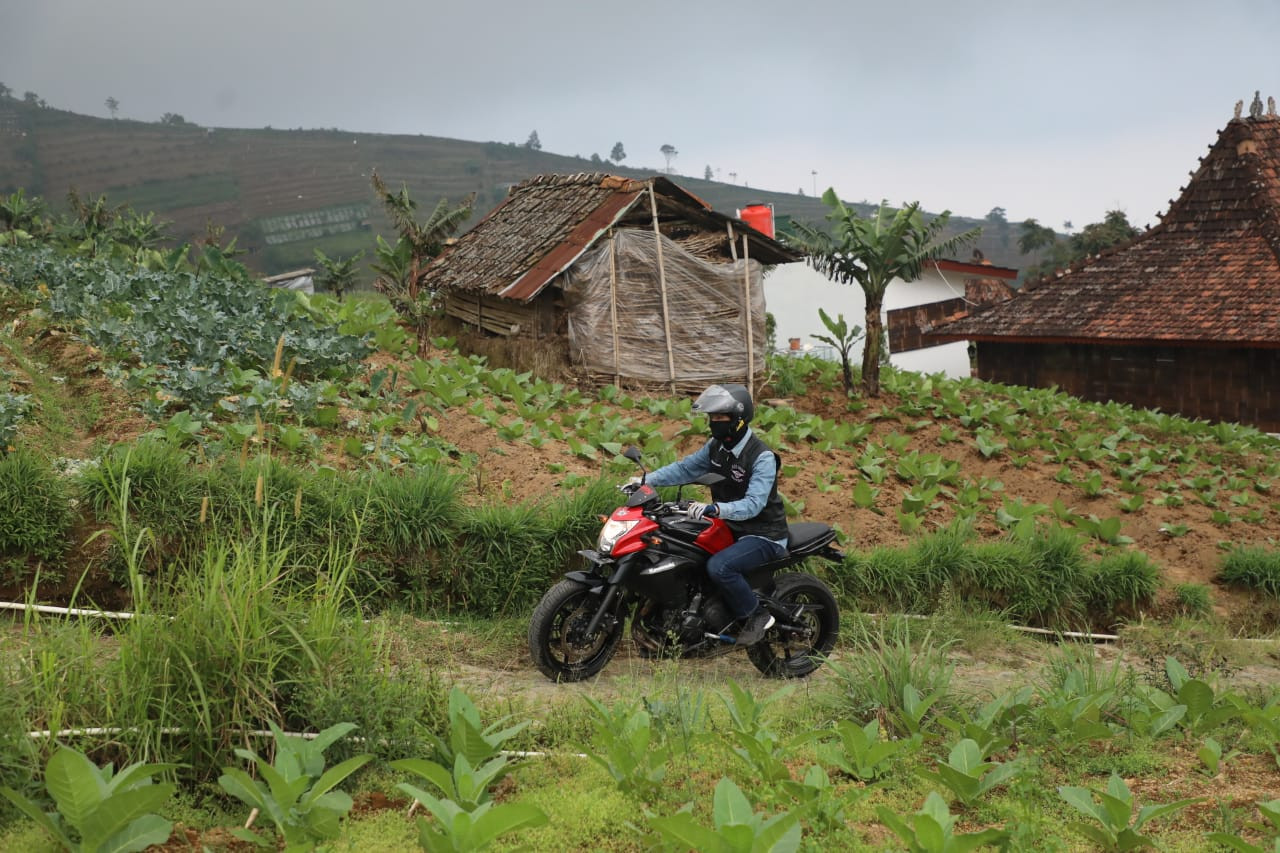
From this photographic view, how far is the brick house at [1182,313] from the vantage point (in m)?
20.3

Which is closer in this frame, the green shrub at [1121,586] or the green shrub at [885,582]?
the green shrub at [885,582]

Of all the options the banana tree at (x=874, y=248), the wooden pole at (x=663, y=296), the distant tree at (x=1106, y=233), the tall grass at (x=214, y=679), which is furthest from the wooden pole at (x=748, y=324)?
the distant tree at (x=1106, y=233)

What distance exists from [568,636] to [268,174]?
376 ft

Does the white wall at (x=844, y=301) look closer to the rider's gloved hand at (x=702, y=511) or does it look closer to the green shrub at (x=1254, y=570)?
the green shrub at (x=1254, y=570)

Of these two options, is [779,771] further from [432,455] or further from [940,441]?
[940,441]

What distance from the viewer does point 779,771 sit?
4.91 m

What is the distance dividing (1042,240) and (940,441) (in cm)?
4727

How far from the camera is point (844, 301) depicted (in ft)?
150

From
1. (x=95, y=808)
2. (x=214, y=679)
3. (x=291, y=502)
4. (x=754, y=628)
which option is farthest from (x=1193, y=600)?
(x=95, y=808)

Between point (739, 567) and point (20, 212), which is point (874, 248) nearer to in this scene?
point (739, 567)

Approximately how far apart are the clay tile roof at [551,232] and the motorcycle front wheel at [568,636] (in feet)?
31.6

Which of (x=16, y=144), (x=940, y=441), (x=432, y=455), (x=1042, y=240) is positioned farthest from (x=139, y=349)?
(x=16, y=144)

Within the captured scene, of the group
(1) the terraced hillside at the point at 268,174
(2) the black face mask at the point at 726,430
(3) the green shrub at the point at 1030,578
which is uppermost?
(1) the terraced hillside at the point at 268,174

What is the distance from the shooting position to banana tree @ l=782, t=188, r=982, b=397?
18.3 meters
